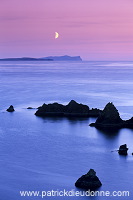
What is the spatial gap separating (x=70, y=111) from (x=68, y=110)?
583 mm

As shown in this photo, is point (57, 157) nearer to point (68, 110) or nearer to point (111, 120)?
point (111, 120)

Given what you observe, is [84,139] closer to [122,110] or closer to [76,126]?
[76,126]

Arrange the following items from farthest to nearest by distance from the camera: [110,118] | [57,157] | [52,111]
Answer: [52,111] < [110,118] < [57,157]

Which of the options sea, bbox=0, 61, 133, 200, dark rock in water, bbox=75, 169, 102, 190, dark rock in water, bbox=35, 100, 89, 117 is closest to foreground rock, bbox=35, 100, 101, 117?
dark rock in water, bbox=35, 100, 89, 117

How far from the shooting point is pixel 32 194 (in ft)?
135

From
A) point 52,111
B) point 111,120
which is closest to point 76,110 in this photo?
point 52,111

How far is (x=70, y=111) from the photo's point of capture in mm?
85500

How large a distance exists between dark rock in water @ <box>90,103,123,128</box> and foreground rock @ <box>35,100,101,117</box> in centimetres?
1096

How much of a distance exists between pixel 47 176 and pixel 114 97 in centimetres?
7583

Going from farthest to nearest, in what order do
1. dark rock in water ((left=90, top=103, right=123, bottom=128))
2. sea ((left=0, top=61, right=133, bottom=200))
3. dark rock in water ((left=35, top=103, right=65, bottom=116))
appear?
dark rock in water ((left=35, top=103, right=65, bottom=116))
dark rock in water ((left=90, top=103, right=123, bottom=128))
sea ((left=0, top=61, right=133, bottom=200))

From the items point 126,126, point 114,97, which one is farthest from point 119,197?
point 114,97

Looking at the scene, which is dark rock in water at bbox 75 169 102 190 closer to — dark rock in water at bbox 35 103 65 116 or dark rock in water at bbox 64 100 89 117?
dark rock in water at bbox 64 100 89 117

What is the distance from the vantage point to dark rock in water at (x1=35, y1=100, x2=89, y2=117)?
84562 millimetres

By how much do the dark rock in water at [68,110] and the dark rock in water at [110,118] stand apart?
11.1m
